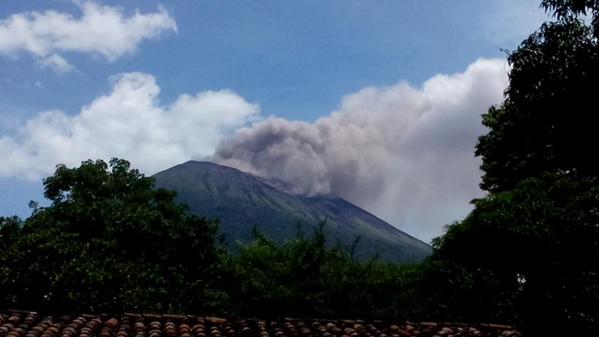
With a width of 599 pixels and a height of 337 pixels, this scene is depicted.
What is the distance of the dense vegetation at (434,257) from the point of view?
22141 millimetres

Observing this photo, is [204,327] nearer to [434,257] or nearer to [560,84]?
[560,84]

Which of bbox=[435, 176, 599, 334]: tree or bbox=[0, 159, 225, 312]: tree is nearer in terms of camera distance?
bbox=[435, 176, 599, 334]: tree

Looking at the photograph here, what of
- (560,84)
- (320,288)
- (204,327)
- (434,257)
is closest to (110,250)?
(320,288)

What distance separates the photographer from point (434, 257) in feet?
101

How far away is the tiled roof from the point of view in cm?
1468

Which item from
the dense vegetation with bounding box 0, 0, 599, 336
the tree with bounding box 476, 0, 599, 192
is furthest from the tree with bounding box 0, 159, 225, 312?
the tree with bounding box 476, 0, 599, 192

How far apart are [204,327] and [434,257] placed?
1695 cm

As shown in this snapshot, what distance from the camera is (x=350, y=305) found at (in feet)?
78.1

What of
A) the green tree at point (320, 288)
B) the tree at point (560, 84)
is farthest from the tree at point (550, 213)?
the green tree at point (320, 288)

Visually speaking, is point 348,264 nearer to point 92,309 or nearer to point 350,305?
point 350,305

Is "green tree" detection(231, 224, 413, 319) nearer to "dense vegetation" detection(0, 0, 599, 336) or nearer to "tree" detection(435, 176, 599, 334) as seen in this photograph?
"dense vegetation" detection(0, 0, 599, 336)

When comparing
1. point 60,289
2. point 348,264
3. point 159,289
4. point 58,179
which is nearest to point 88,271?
point 60,289

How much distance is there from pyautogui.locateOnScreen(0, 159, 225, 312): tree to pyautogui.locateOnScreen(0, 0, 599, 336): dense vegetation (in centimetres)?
6

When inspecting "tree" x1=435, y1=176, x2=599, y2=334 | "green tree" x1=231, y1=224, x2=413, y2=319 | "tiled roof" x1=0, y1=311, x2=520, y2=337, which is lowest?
"tiled roof" x1=0, y1=311, x2=520, y2=337
